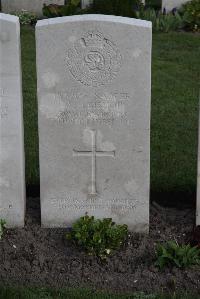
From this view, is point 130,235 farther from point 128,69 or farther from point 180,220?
point 128,69

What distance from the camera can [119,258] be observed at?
6.29 meters

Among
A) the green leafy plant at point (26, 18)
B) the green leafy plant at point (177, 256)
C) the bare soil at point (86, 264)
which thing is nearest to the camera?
the bare soil at point (86, 264)

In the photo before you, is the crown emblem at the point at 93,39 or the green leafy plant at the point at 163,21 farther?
the green leafy plant at the point at 163,21

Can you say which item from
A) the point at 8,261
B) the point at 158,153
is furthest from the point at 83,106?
the point at 158,153

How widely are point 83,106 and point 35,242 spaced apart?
49.0 inches

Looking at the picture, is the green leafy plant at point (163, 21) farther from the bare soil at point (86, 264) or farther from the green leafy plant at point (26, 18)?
the bare soil at point (86, 264)


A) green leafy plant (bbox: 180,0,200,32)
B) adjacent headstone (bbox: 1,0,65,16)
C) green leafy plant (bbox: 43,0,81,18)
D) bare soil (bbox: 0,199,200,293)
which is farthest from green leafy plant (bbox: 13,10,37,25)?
bare soil (bbox: 0,199,200,293)

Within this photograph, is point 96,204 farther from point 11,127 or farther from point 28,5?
point 28,5

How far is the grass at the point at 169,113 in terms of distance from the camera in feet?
25.0

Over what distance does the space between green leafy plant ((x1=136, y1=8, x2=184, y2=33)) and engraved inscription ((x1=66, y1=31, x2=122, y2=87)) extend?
Result: 25.3 feet

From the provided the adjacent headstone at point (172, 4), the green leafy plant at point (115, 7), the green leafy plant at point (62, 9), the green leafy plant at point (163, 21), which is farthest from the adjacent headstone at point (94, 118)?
the adjacent headstone at point (172, 4)

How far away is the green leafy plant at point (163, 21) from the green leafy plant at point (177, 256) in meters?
8.18

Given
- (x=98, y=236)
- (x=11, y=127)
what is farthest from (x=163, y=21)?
(x=98, y=236)

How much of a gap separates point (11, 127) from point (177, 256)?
1759 mm
